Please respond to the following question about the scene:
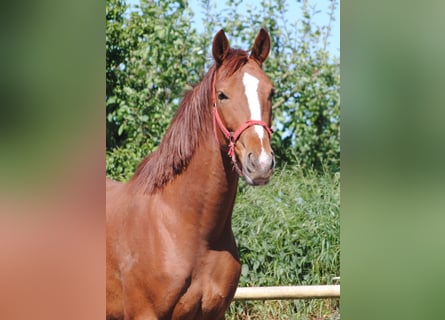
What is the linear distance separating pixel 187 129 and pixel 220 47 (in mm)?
367

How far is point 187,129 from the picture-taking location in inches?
96.4

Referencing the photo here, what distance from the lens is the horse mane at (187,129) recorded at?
7.97 feet

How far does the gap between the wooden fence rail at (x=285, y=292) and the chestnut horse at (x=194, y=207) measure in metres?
0.88

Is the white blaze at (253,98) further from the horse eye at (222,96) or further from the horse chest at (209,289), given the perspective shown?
the horse chest at (209,289)

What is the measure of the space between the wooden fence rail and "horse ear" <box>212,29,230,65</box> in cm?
145

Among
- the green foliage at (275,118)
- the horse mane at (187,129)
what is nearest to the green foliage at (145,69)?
the green foliage at (275,118)

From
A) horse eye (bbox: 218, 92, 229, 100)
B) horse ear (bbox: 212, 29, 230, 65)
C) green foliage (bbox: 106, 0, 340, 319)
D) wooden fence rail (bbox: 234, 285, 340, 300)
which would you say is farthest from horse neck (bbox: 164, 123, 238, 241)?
green foliage (bbox: 106, 0, 340, 319)

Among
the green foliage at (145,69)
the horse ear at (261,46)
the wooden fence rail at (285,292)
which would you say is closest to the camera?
the horse ear at (261,46)

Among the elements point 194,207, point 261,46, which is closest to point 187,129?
point 194,207

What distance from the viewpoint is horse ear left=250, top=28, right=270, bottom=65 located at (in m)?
2.46
